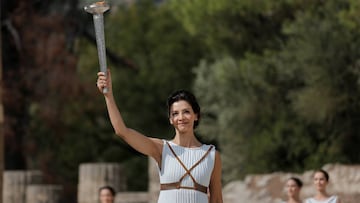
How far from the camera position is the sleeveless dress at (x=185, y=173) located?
705cm

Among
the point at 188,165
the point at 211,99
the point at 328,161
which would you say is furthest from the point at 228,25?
the point at 188,165

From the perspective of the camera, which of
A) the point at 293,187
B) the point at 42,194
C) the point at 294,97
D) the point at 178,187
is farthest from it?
the point at 294,97

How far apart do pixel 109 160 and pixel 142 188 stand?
5.15 feet

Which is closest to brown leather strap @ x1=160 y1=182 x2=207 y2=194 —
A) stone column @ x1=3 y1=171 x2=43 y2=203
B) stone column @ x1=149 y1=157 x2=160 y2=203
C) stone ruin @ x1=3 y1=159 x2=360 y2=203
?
stone ruin @ x1=3 y1=159 x2=360 y2=203

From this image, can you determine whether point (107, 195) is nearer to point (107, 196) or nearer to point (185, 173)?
point (107, 196)

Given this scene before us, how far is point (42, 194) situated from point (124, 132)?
21.7 metres

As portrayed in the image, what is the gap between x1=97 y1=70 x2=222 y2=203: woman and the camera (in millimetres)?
7047

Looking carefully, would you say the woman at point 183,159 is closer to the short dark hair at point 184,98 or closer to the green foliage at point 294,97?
the short dark hair at point 184,98

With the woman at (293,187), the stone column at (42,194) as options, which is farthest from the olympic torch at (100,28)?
the stone column at (42,194)

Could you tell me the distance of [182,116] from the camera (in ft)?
23.5

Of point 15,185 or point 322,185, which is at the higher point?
point 15,185

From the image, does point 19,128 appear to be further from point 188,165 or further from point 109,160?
point 188,165

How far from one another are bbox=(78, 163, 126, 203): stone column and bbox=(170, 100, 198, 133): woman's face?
68.6 ft

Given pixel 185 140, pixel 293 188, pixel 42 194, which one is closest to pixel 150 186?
pixel 42 194
